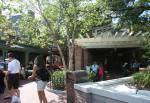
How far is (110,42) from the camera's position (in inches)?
793

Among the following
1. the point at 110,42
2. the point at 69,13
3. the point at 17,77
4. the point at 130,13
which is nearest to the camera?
the point at 69,13

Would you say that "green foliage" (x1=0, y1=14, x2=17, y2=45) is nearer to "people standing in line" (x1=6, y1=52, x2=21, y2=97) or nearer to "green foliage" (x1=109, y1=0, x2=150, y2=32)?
"people standing in line" (x1=6, y1=52, x2=21, y2=97)

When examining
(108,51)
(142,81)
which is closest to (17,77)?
(142,81)

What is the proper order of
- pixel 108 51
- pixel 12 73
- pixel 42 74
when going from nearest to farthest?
pixel 42 74
pixel 12 73
pixel 108 51

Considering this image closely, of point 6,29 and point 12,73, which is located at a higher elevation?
point 6,29

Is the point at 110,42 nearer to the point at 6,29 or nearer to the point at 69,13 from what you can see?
the point at 6,29

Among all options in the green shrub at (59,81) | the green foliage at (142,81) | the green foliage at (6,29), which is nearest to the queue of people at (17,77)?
the green foliage at (142,81)

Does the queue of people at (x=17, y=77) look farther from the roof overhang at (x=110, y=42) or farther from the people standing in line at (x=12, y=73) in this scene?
the roof overhang at (x=110, y=42)

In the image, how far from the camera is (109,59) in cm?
2542

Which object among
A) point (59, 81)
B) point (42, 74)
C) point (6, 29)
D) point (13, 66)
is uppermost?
point (6, 29)

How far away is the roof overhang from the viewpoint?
19781mm

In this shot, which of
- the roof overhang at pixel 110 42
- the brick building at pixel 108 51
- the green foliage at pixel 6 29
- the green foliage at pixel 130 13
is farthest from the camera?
the brick building at pixel 108 51

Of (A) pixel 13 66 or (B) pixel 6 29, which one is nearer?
(A) pixel 13 66

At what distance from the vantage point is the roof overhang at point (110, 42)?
64.9ft
